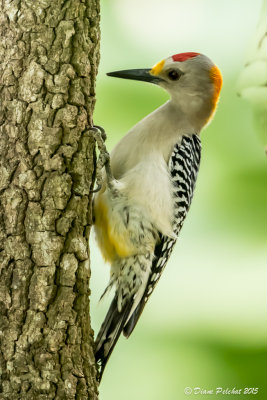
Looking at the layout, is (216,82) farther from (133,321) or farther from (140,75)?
(133,321)

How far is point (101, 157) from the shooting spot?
2.96m

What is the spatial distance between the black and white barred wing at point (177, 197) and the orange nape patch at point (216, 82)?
0.34 m

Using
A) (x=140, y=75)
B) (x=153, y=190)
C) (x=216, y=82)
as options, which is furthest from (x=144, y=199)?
(x=216, y=82)

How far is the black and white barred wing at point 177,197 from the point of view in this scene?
327cm

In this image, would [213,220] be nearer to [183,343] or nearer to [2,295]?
[183,343]

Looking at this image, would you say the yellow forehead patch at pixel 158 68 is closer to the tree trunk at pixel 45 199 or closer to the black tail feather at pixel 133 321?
the tree trunk at pixel 45 199

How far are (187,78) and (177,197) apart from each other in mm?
788

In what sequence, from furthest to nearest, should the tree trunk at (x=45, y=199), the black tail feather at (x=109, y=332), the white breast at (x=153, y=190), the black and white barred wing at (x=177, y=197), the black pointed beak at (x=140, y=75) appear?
the black pointed beak at (x=140, y=75), the black and white barred wing at (x=177, y=197), the white breast at (x=153, y=190), the black tail feather at (x=109, y=332), the tree trunk at (x=45, y=199)

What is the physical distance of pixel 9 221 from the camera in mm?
2434

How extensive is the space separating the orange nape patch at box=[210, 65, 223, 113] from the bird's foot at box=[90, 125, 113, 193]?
1.02 meters

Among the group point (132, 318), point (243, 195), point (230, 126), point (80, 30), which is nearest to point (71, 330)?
point (132, 318)

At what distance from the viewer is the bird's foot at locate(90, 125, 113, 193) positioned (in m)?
2.69

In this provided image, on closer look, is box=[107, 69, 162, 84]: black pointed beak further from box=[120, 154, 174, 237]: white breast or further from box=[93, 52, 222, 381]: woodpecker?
box=[120, 154, 174, 237]: white breast

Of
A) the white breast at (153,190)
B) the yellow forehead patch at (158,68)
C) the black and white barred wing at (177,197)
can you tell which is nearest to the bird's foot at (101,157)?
the white breast at (153,190)
